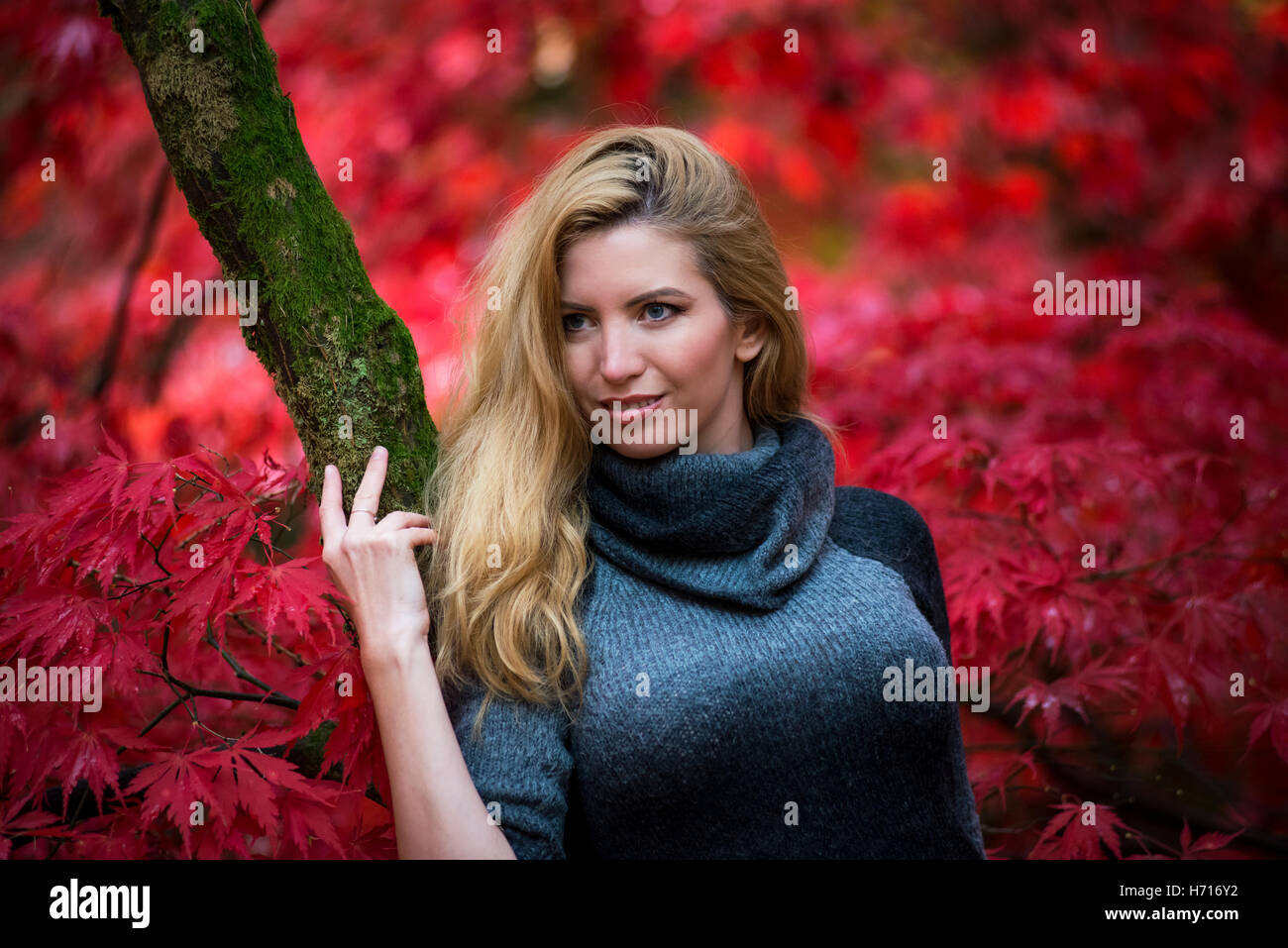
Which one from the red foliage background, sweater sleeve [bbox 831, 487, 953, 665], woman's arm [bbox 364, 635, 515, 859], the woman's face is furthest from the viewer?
sweater sleeve [bbox 831, 487, 953, 665]

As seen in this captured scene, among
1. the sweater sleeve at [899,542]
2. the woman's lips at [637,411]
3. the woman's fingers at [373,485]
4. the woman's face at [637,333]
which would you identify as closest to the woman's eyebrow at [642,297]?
the woman's face at [637,333]

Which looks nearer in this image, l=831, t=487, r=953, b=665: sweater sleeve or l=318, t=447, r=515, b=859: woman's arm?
l=318, t=447, r=515, b=859: woman's arm

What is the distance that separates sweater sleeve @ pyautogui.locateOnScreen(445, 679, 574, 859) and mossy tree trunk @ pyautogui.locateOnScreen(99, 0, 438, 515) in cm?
35

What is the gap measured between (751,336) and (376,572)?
88cm

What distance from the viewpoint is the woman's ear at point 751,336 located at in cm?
202

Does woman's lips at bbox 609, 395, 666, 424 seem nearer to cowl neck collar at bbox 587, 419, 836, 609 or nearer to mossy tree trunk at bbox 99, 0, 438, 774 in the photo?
cowl neck collar at bbox 587, 419, 836, 609

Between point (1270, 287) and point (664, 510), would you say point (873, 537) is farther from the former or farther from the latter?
point (1270, 287)

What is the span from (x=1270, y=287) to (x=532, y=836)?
13.7 feet

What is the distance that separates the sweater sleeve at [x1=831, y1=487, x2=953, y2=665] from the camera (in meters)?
2.01

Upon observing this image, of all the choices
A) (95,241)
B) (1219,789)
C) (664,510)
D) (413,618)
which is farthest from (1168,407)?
(95,241)

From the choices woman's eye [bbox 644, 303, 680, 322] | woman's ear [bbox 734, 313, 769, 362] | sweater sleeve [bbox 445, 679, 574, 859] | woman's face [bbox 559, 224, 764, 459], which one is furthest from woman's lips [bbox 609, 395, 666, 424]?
sweater sleeve [bbox 445, 679, 574, 859]

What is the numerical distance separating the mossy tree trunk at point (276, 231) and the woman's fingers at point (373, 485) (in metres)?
0.04

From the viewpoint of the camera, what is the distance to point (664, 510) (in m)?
1.81

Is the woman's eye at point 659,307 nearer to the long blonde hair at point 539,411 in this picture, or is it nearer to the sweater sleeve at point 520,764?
the long blonde hair at point 539,411
